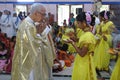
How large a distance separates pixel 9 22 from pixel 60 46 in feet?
8.06

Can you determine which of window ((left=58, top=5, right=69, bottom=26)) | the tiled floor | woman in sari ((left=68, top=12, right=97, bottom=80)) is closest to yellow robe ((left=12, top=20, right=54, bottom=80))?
woman in sari ((left=68, top=12, right=97, bottom=80))

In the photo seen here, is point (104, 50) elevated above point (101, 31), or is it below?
below

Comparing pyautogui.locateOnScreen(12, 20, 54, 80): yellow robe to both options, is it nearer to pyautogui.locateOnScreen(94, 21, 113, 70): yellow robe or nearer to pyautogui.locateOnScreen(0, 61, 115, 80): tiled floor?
pyautogui.locateOnScreen(0, 61, 115, 80): tiled floor

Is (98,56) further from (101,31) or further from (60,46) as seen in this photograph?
(60,46)

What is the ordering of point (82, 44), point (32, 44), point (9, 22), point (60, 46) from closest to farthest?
point (32, 44) → point (82, 44) → point (60, 46) → point (9, 22)

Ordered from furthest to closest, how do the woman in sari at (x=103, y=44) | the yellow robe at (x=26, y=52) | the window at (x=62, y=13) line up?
the window at (x=62, y=13)
the woman in sari at (x=103, y=44)
the yellow robe at (x=26, y=52)

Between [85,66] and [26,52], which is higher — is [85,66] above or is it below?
below

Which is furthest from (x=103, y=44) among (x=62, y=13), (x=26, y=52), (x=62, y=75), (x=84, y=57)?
(x=62, y=13)

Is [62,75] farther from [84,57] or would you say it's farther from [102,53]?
[84,57]

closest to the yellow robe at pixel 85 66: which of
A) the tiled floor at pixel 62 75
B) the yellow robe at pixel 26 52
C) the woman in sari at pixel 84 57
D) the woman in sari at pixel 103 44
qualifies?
the woman in sari at pixel 84 57

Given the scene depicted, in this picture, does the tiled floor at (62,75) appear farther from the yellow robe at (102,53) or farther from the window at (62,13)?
the window at (62,13)

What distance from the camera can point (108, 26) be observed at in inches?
298

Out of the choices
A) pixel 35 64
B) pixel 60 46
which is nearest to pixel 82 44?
pixel 35 64

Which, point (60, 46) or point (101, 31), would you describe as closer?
point (101, 31)
